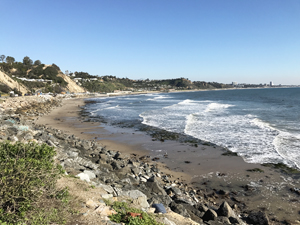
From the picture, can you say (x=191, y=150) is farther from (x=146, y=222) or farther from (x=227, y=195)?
(x=146, y=222)

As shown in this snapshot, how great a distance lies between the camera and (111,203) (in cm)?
614

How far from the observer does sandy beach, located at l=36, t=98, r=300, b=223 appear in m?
9.66

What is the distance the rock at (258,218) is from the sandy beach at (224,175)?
0.63 m

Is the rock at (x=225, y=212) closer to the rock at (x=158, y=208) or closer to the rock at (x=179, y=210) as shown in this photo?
the rock at (x=179, y=210)

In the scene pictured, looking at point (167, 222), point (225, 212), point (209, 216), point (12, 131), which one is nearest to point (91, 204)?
point (167, 222)

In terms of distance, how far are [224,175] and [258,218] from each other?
440 centimetres

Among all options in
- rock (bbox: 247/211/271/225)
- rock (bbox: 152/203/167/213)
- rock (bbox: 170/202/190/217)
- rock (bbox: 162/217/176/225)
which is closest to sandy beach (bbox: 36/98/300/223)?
rock (bbox: 247/211/271/225)

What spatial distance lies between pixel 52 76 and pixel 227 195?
117 meters

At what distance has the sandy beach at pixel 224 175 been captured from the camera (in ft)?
31.7

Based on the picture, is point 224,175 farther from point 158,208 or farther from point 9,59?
point 9,59

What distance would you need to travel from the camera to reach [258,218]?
27.2ft

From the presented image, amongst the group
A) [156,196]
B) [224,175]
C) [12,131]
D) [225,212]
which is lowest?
[224,175]

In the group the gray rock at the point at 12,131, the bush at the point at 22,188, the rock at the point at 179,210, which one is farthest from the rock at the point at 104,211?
the gray rock at the point at 12,131

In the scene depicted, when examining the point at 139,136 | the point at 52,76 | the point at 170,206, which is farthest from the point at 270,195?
the point at 52,76
